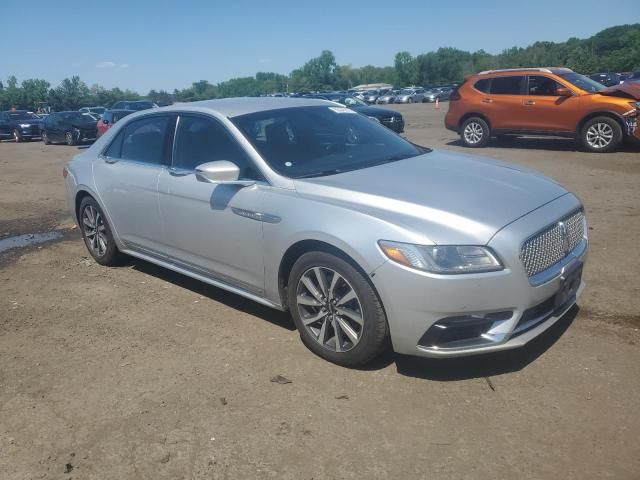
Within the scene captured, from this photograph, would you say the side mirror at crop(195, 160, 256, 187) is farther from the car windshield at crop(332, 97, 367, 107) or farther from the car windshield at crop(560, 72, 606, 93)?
the car windshield at crop(332, 97, 367, 107)

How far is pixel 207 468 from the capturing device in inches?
108

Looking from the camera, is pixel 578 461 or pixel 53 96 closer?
pixel 578 461

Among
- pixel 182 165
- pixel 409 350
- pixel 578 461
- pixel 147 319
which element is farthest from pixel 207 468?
pixel 182 165

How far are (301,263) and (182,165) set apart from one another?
5.12 ft

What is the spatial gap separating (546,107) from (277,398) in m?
11.0

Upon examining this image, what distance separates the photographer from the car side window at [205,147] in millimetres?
4043

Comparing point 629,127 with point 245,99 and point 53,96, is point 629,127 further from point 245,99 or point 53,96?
point 53,96

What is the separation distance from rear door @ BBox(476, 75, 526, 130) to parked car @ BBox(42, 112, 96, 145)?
15124mm

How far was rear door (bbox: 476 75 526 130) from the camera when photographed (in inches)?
499

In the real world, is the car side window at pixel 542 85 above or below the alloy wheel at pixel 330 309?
above

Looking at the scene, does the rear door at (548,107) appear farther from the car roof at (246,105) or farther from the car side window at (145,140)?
the car side window at (145,140)

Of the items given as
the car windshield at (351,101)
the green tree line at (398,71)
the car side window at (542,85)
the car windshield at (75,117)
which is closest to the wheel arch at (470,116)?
the car side window at (542,85)

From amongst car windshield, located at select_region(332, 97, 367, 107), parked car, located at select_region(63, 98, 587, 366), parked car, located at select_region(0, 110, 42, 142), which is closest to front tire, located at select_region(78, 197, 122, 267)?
parked car, located at select_region(63, 98, 587, 366)

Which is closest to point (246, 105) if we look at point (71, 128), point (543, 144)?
point (543, 144)
